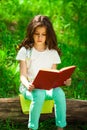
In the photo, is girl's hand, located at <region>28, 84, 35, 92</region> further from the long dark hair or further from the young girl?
the long dark hair

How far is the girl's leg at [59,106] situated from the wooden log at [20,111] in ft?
0.94

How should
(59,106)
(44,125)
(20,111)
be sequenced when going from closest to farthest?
(59,106) → (20,111) → (44,125)

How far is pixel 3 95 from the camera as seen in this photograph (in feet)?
17.3

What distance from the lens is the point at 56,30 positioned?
6461 mm

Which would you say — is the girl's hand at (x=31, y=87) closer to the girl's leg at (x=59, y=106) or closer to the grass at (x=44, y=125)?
the girl's leg at (x=59, y=106)

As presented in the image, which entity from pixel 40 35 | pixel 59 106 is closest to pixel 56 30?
pixel 40 35

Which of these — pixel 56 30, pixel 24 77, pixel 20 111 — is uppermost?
pixel 56 30

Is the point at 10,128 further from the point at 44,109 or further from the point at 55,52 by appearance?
the point at 55,52

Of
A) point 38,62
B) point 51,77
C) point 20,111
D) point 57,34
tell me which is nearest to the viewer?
point 51,77

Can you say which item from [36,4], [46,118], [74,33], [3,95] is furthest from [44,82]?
[36,4]

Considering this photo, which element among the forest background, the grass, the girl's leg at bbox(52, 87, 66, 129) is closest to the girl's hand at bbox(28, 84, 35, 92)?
the girl's leg at bbox(52, 87, 66, 129)

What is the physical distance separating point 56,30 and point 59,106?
91.8 inches

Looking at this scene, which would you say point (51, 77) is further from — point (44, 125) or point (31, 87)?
point (44, 125)

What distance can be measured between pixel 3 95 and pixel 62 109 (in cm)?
115
